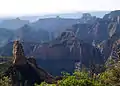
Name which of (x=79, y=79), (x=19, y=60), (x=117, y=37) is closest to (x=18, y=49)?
(x=19, y=60)

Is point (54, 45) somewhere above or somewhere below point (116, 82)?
below

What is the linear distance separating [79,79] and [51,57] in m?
112

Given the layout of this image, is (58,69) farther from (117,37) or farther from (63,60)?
(117,37)

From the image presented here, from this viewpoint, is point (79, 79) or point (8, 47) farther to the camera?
point (8, 47)

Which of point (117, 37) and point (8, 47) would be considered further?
point (8, 47)

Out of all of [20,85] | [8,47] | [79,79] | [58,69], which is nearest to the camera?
[79,79]

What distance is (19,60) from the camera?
6762cm

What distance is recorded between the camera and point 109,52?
14688 cm

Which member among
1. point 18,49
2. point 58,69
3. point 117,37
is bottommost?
point 58,69

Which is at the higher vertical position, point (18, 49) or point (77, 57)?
point (18, 49)

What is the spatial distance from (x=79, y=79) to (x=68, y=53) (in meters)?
110

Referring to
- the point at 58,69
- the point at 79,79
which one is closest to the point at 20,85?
the point at 79,79

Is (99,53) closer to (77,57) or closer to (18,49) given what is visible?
(77,57)

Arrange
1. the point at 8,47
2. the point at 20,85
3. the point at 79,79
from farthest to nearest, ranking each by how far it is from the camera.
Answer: the point at 8,47
the point at 20,85
the point at 79,79
